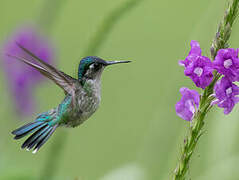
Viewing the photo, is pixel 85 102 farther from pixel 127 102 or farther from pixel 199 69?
pixel 127 102

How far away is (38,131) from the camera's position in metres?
2.18

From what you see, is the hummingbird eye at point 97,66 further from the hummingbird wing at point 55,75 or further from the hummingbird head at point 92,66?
the hummingbird wing at point 55,75

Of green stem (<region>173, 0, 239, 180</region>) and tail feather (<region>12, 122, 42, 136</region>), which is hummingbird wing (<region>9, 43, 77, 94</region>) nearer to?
tail feather (<region>12, 122, 42, 136</region>)

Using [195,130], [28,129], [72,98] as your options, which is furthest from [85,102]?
[195,130]

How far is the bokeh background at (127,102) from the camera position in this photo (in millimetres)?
2781

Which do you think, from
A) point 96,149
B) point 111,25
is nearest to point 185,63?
point 111,25

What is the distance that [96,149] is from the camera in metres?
7.70

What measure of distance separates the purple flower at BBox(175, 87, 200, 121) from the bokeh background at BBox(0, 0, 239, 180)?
0.16ft

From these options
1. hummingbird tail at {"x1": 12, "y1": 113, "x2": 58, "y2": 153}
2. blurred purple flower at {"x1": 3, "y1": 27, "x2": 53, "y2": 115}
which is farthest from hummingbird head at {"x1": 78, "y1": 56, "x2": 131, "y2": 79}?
blurred purple flower at {"x1": 3, "y1": 27, "x2": 53, "y2": 115}

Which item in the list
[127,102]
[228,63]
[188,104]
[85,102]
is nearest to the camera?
[228,63]

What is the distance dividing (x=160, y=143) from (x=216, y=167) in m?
0.39

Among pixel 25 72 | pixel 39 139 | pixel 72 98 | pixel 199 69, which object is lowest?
pixel 39 139

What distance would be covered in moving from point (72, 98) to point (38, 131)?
0.24 metres

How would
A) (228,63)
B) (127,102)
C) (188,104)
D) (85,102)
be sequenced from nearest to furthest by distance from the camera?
(228,63)
(188,104)
(85,102)
(127,102)
